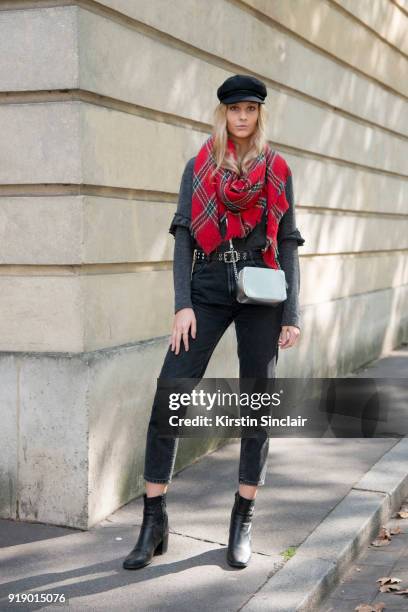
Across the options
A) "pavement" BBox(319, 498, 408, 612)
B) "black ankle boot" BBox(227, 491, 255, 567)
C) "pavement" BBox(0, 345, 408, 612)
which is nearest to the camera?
"pavement" BBox(0, 345, 408, 612)

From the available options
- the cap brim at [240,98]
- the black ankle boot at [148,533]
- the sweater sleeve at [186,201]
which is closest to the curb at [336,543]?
the black ankle boot at [148,533]

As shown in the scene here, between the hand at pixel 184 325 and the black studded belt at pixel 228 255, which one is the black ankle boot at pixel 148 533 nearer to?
the hand at pixel 184 325

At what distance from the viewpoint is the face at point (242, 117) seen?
3779mm

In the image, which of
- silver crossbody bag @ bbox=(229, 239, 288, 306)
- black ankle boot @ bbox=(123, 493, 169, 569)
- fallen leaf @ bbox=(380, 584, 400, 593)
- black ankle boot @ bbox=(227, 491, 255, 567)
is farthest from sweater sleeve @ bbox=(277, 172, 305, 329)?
fallen leaf @ bbox=(380, 584, 400, 593)

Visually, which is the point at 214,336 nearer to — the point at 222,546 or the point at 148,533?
the point at 148,533

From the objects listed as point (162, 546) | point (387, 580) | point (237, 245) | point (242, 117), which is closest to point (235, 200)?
point (237, 245)

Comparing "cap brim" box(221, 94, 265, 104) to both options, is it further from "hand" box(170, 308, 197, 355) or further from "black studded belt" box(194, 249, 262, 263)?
"hand" box(170, 308, 197, 355)

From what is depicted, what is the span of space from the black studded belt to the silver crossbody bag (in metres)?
0.07

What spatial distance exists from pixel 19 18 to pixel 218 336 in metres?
1.72

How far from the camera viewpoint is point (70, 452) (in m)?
4.45

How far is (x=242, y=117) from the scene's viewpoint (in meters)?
3.78

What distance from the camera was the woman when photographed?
12.4 feet

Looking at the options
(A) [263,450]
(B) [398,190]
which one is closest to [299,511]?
(A) [263,450]

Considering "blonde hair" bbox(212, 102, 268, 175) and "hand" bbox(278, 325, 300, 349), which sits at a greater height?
"blonde hair" bbox(212, 102, 268, 175)
